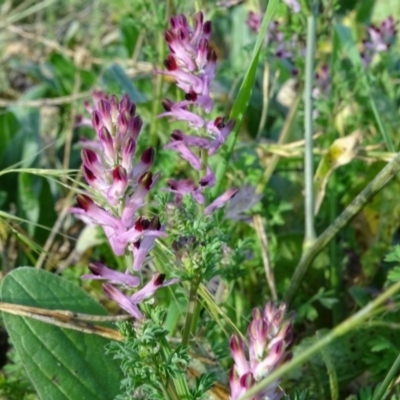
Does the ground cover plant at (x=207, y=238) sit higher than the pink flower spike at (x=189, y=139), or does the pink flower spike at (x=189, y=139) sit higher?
the pink flower spike at (x=189, y=139)

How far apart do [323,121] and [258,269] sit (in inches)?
25.9

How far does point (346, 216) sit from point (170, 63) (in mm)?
642

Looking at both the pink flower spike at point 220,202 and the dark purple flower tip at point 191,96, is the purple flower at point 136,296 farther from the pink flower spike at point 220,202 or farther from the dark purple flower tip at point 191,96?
the dark purple flower tip at point 191,96

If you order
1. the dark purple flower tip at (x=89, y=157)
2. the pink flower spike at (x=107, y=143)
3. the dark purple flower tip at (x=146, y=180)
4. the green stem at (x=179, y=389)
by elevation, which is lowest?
the green stem at (x=179, y=389)

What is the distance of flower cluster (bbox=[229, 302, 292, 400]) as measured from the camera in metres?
1.08

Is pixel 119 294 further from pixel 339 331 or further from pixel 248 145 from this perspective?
pixel 248 145

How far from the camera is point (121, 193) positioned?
113 centimetres

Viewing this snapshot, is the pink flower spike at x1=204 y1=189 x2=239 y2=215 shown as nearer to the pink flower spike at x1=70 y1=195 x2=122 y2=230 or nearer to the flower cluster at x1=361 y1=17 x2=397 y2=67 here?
the pink flower spike at x1=70 y1=195 x2=122 y2=230

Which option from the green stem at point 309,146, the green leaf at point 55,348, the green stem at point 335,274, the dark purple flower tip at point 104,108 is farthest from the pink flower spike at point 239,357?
the green stem at point 335,274

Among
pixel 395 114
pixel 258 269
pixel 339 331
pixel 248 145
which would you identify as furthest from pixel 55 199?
pixel 339 331

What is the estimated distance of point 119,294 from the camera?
1189 millimetres

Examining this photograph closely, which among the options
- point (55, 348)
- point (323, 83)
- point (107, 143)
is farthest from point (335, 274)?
point (107, 143)

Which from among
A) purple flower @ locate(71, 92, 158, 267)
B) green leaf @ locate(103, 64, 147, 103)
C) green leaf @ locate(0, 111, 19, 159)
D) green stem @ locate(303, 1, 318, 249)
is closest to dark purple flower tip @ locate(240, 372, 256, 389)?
purple flower @ locate(71, 92, 158, 267)

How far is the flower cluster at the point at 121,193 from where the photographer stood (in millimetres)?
1144
